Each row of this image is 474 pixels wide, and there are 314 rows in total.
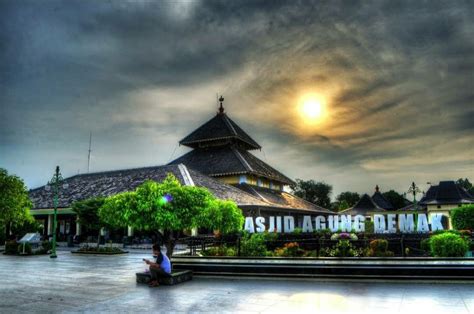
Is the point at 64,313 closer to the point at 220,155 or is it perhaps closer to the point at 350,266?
the point at 350,266

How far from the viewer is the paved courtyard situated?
29.1ft

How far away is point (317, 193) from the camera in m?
108

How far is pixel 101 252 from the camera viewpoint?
28719 mm

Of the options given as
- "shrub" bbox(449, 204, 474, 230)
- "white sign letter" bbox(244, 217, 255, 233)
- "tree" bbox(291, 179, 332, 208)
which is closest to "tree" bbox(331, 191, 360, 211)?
"tree" bbox(291, 179, 332, 208)

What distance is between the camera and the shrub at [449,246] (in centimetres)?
1405

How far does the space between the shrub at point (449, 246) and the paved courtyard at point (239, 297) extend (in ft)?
10.2

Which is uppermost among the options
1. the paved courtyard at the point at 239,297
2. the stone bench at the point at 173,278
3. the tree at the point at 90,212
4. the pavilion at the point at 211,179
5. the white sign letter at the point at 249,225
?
the pavilion at the point at 211,179

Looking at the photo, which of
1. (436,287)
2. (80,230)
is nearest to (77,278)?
(436,287)

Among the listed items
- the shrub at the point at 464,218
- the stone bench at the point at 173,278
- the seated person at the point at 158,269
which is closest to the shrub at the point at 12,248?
the stone bench at the point at 173,278

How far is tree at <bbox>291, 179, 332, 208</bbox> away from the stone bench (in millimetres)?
94981

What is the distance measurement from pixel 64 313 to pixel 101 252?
2115cm

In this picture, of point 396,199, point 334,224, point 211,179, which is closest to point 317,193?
point 396,199

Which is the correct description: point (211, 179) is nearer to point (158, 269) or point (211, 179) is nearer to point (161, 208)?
point (161, 208)

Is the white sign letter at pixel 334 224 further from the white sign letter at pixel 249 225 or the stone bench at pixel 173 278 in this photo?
the stone bench at pixel 173 278
